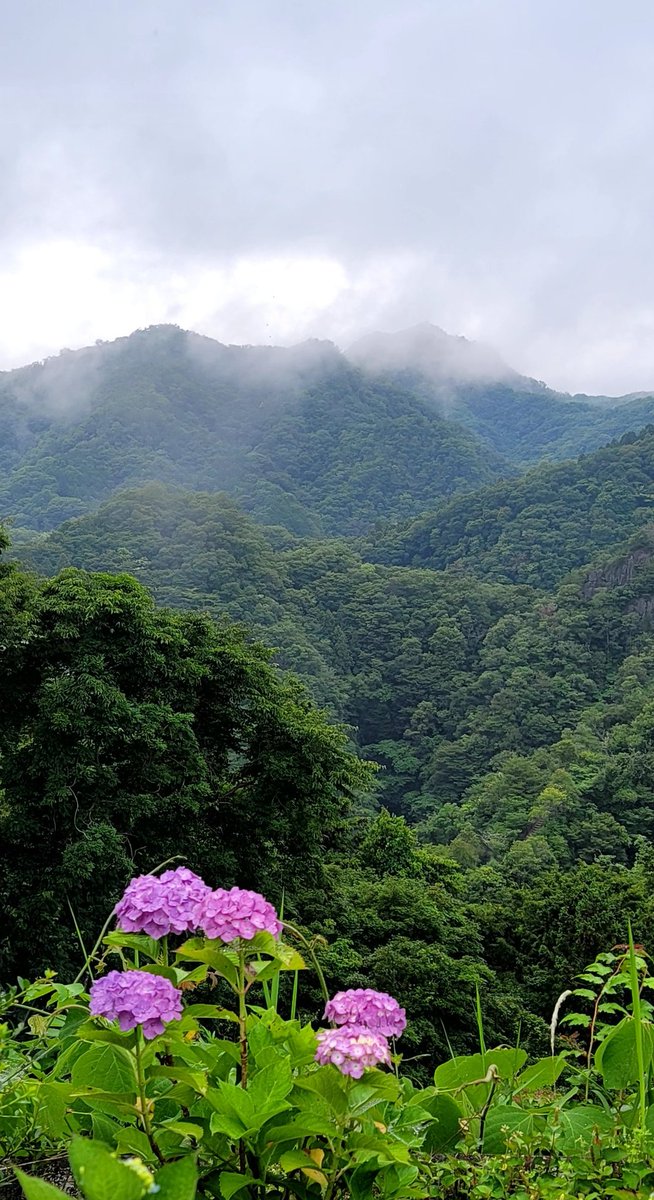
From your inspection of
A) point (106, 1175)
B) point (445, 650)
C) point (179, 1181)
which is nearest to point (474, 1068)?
point (179, 1181)

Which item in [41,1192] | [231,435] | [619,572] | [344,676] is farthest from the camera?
[231,435]

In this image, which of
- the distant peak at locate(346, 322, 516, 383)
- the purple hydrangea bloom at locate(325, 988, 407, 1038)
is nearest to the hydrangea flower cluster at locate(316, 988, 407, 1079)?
the purple hydrangea bloom at locate(325, 988, 407, 1038)

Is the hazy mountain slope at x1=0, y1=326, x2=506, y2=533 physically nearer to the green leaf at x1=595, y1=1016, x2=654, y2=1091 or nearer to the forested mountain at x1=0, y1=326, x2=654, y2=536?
the forested mountain at x1=0, y1=326, x2=654, y2=536

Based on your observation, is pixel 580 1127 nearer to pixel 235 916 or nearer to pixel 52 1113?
pixel 235 916

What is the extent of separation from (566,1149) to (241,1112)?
532mm

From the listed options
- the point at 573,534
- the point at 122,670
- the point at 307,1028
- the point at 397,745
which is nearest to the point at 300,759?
the point at 122,670

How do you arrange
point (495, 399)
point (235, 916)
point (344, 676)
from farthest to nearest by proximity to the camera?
1. point (495, 399)
2. point (344, 676)
3. point (235, 916)

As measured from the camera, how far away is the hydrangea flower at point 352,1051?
937 millimetres

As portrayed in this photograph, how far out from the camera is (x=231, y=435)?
394ft

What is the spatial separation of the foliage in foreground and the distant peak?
490ft

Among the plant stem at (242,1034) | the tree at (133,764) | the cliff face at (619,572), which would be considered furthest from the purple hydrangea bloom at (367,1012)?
the cliff face at (619,572)

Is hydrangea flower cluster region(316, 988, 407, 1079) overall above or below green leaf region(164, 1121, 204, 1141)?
above

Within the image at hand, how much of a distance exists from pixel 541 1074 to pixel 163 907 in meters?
0.73

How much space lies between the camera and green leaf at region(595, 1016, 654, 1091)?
1.28 metres
